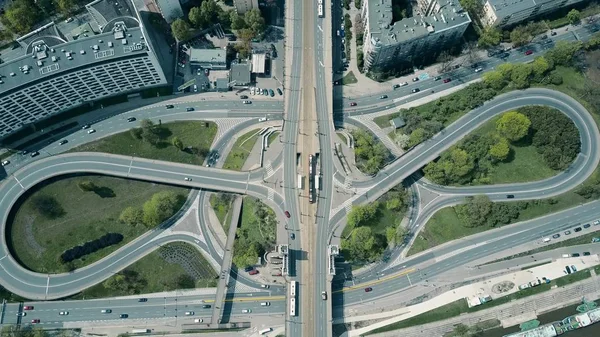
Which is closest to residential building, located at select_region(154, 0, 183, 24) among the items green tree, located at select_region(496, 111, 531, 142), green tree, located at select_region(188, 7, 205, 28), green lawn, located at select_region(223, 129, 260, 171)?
green tree, located at select_region(188, 7, 205, 28)

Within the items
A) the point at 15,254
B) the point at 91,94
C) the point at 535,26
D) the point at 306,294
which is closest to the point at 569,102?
the point at 535,26

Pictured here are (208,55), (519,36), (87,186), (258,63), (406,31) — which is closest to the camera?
(87,186)

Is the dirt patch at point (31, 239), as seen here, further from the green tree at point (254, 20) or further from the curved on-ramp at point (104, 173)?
the green tree at point (254, 20)

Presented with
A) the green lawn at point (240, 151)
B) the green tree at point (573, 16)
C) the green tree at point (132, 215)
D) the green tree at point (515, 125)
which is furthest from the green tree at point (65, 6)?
the green tree at point (573, 16)

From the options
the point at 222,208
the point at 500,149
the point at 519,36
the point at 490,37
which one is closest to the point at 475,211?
the point at 500,149

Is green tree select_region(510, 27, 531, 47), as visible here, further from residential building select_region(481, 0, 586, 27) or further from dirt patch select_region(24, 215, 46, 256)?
dirt patch select_region(24, 215, 46, 256)

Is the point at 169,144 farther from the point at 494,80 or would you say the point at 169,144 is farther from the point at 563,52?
the point at 563,52
